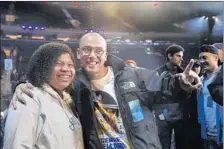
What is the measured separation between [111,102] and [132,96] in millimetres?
118

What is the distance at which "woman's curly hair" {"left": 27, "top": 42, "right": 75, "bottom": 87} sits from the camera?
54.1 inches

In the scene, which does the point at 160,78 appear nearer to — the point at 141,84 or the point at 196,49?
the point at 141,84

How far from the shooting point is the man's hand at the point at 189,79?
1483mm

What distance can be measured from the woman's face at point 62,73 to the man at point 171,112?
1.67 feet

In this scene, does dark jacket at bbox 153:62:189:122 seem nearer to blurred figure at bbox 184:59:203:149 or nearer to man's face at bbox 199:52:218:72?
blurred figure at bbox 184:59:203:149

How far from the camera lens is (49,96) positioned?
1.34 meters

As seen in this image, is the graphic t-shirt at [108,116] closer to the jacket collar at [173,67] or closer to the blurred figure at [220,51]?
the jacket collar at [173,67]

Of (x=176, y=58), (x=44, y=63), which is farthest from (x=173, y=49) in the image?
(x=44, y=63)

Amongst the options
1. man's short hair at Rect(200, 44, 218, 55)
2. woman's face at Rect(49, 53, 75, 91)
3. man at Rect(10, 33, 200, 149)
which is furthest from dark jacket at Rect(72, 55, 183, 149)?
man's short hair at Rect(200, 44, 218, 55)

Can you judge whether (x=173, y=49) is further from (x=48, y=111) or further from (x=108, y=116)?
(x=48, y=111)

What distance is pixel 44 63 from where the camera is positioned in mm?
1391

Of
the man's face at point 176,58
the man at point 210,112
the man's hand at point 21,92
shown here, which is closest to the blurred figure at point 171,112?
the man's face at point 176,58

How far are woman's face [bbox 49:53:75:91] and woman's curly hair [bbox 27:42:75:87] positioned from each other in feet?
0.07

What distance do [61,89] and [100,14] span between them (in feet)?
1.87
